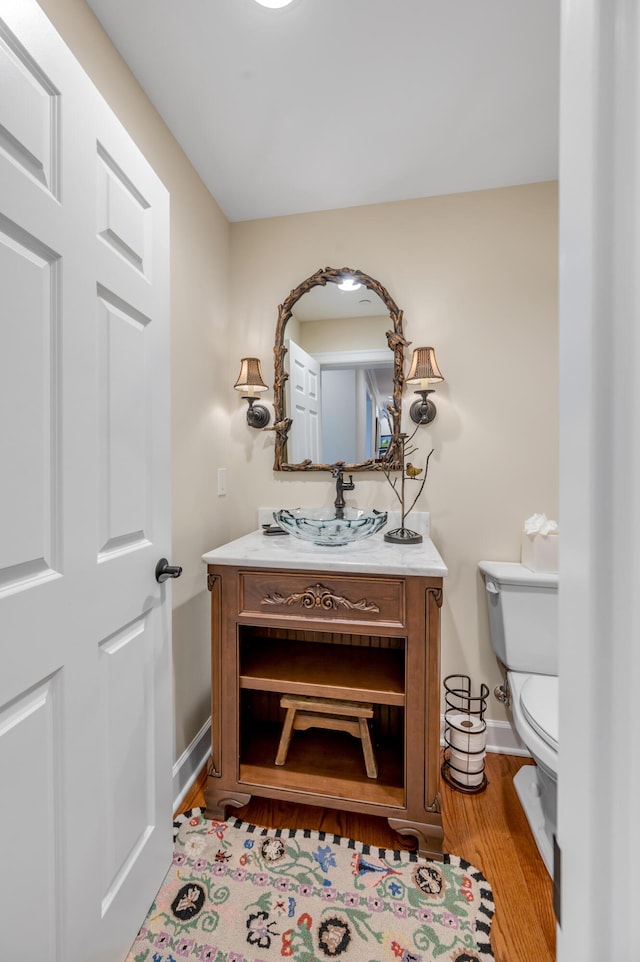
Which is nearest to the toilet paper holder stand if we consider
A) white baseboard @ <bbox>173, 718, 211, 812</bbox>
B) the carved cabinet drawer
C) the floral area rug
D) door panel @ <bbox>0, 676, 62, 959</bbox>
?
the floral area rug

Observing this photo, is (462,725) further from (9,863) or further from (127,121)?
(127,121)

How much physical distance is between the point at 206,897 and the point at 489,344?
216 centimetres

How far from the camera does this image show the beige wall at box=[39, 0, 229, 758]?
1.54 metres

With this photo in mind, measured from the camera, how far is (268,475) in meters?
2.04

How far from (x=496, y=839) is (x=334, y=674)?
0.73m

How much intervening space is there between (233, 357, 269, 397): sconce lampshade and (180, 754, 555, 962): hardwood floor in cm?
164

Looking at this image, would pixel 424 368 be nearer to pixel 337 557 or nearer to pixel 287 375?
pixel 287 375

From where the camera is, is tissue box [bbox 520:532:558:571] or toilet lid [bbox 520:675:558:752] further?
tissue box [bbox 520:532:558:571]

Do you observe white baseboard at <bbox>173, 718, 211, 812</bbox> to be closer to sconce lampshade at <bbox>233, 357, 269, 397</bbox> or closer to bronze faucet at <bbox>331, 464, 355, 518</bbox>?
bronze faucet at <bbox>331, 464, 355, 518</bbox>

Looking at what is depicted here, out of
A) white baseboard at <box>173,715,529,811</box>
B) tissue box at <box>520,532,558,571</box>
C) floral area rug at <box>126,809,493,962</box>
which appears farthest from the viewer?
tissue box at <box>520,532,558,571</box>

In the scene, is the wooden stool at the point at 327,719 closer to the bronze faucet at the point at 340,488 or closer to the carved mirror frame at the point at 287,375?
the bronze faucet at the point at 340,488

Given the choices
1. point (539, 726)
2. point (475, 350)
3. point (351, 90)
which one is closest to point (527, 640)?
point (539, 726)

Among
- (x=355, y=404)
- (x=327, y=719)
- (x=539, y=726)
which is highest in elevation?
(x=355, y=404)

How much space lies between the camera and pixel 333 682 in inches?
56.9
